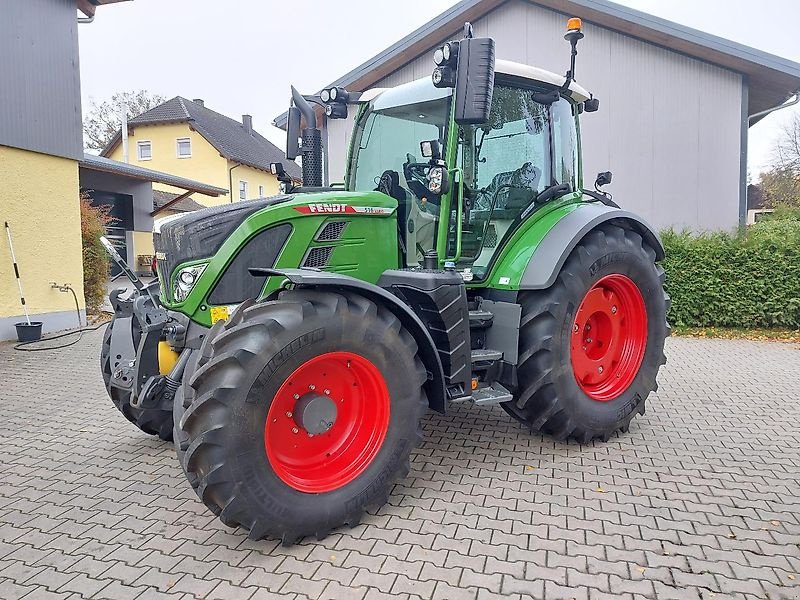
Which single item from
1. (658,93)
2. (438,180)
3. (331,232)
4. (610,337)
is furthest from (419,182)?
(658,93)

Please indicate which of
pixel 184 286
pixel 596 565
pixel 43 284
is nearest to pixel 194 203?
pixel 43 284

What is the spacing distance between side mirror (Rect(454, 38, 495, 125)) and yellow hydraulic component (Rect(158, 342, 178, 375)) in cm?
203

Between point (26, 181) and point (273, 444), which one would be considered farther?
point (26, 181)

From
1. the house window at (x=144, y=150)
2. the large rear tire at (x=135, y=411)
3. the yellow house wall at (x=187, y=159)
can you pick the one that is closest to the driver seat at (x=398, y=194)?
the large rear tire at (x=135, y=411)

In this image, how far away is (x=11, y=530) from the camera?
3.07 m

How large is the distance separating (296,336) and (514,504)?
1545mm

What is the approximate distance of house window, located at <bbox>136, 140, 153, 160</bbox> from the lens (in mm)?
29203

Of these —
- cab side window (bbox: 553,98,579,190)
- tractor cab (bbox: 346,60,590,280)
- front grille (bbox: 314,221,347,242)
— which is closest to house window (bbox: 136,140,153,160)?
tractor cab (bbox: 346,60,590,280)

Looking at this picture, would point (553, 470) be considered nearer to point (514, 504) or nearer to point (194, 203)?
→ point (514, 504)

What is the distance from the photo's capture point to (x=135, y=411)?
3.93 m

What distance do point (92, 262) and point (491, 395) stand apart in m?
9.35

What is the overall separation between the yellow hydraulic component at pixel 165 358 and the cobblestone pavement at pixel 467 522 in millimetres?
733

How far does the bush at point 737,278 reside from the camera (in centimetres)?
883

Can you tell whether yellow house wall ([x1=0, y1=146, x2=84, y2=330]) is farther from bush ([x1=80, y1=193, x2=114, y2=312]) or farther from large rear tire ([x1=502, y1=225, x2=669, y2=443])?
large rear tire ([x1=502, y1=225, x2=669, y2=443])
